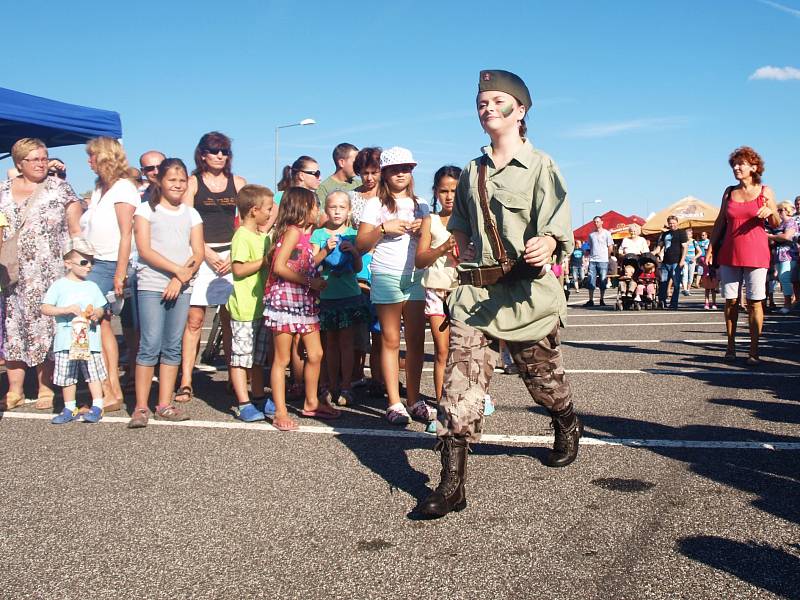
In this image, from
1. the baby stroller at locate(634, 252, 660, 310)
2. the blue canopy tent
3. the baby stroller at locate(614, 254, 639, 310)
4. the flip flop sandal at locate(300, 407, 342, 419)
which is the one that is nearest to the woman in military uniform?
the flip flop sandal at locate(300, 407, 342, 419)

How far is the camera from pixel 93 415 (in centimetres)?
571

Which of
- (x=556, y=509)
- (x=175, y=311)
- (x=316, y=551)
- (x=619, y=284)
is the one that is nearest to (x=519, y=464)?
(x=556, y=509)

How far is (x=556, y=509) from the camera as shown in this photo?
3502 mm

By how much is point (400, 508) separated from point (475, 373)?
0.73 metres

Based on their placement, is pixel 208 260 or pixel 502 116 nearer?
pixel 502 116

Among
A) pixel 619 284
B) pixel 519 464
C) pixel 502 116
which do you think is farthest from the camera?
pixel 619 284

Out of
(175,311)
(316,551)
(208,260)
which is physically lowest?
(316,551)

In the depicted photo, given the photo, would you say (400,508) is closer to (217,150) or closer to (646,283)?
(217,150)

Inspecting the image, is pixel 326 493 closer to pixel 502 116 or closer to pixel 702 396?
pixel 502 116

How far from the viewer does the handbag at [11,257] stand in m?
6.25

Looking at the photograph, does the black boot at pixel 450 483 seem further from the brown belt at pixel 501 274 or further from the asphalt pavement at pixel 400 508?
the brown belt at pixel 501 274

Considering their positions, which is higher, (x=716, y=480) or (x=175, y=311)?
(x=175, y=311)

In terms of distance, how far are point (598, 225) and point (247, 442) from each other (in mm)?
13863

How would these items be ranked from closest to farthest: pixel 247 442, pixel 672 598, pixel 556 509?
pixel 672 598, pixel 556 509, pixel 247 442
